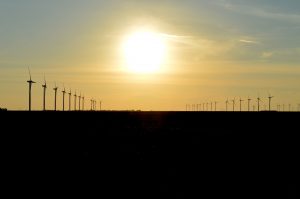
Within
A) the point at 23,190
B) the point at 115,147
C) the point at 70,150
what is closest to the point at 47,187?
the point at 23,190

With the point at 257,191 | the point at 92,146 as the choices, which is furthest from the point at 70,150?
the point at 257,191

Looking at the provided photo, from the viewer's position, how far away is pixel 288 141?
209ft

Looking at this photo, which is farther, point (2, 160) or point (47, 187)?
point (2, 160)

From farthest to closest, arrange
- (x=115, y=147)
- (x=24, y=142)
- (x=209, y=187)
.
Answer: (x=24, y=142) < (x=115, y=147) < (x=209, y=187)

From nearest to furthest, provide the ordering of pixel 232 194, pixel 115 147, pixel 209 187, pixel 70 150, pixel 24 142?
1. pixel 232 194
2. pixel 209 187
3. pixel 70 150
4. pixel 115 147
5. pixel 24 142

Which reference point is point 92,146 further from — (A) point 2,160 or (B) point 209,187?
(B) point 209,187

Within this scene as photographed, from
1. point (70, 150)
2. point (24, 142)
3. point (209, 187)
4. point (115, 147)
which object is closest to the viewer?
point (209, 187)

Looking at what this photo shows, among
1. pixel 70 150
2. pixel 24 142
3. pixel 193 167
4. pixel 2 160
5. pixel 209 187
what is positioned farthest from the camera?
pixel 24 142

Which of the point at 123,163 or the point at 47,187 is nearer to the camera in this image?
the point at 47,187

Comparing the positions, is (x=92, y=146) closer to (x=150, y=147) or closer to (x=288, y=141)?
(x=150, y=147)

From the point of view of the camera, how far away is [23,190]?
101ft

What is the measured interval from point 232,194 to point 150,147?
2535 centimetres

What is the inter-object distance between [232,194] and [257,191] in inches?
61.2

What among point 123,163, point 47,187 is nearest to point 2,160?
point 123,163
